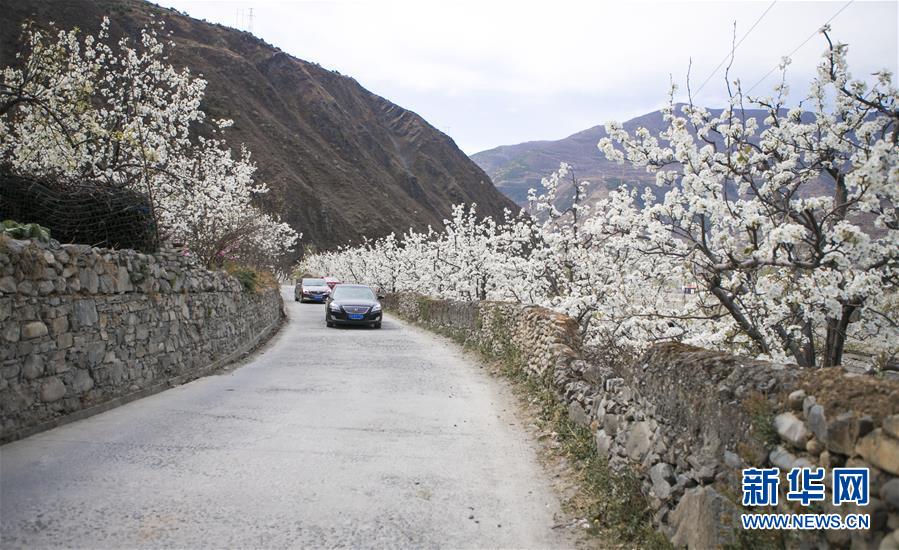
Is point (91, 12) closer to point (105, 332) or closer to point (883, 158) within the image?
point (105, 332)

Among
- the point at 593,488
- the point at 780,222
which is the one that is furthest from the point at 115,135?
the point at 780,222

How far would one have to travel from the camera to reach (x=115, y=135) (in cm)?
980

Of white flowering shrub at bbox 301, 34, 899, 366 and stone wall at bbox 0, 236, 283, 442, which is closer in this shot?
white flowering shrub at bbox 301, 34, 899, 366

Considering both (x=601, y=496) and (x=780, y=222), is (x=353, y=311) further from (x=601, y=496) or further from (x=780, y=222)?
(x=601, y=496)

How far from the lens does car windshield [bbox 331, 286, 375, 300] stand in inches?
864

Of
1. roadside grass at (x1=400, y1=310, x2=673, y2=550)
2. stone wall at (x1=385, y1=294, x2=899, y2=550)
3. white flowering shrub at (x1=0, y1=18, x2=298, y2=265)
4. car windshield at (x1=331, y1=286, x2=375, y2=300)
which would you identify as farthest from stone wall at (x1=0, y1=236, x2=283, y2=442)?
car windshield at (x1=331, y1=286, x2=375, y2=300)

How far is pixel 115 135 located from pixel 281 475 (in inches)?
281

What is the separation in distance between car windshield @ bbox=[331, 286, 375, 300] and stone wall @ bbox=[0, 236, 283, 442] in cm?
1022

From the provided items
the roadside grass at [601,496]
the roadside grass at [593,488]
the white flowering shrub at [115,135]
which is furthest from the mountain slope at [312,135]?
the roadside grass at [601,496]

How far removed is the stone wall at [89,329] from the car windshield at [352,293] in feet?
33.5

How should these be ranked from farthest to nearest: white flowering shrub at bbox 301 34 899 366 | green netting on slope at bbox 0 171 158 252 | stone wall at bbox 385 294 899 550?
green netting on slope at bbox 0 171 158 252, white flowering shrub at bbox 301 34 899 366, stone wall at bbox 385 294 899 550

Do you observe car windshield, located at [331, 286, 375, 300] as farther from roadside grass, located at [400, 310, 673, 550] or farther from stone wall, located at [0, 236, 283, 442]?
roadside grass, located at [400, 310, 673, 550]

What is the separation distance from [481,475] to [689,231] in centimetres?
390

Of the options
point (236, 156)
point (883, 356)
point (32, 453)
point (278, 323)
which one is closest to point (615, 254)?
point (883, 356)
